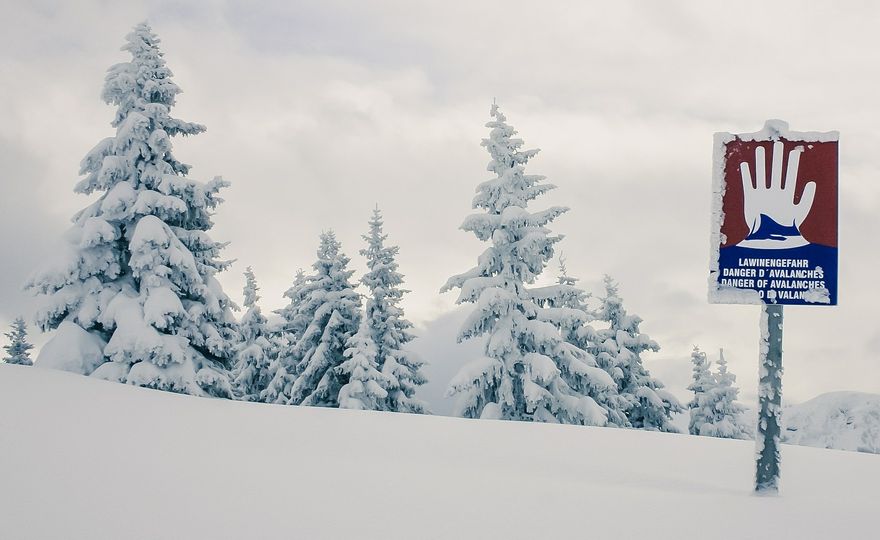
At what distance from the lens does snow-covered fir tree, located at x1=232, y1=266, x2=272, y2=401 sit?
33750 mm

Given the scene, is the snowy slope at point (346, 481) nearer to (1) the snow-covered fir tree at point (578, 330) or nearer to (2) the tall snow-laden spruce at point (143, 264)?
(2) the tall snow-laden spruce at point (143, 264)

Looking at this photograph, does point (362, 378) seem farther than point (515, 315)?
Yes

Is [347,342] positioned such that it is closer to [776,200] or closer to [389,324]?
[389,324]

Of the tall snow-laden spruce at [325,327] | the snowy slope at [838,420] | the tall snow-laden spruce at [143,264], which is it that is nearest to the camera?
the tall snow-laden spruce at [143,264]

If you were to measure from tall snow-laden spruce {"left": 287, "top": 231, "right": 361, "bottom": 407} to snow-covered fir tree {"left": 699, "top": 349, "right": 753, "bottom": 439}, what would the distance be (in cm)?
2051

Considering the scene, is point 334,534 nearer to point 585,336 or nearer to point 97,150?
point 97,150

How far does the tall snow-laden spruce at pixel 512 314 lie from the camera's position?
21047 millimetres

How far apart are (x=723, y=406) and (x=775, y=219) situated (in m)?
32.7

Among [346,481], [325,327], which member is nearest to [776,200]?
[346,481]

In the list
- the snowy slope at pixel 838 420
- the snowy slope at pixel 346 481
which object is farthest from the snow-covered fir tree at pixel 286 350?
the snowy slope at pixel 838 420

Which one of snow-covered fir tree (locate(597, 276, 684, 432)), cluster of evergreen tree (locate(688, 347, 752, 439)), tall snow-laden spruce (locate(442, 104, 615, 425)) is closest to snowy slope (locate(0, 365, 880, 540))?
tall snow-laden spruce (locate(442, 104, 615, 425))

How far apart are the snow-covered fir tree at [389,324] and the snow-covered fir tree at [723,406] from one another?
1717 centimetres

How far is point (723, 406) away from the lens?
120 feet

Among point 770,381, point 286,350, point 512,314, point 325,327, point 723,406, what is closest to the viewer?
point 770,381
